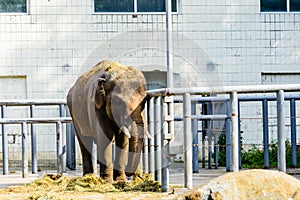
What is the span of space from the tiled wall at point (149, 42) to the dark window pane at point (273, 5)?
7.5 inches

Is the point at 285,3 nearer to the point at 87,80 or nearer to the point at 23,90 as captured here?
the point at 23,90

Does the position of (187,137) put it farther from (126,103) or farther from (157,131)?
(126,103)

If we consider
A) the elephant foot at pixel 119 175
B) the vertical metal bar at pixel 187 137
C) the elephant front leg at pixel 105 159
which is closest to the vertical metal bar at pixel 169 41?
the elephant front leg at pixel 105 159

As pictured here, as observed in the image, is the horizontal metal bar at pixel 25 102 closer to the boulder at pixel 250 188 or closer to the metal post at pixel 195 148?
the metal post at pixel 195 148

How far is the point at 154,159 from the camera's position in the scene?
10141 mm

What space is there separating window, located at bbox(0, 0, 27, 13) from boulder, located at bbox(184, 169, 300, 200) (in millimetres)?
13338

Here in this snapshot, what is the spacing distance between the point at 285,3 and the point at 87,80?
29.0ft

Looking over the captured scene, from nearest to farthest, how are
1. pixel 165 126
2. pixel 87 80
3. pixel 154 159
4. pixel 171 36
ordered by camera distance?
pixel 165 126 → pixel 154 159 → pixel 87 80 → pixel 171 36

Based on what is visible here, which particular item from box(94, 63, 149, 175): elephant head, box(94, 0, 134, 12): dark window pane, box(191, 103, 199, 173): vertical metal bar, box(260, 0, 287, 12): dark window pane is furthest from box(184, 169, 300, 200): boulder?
box(260, 0, 287, 12): dark window pane

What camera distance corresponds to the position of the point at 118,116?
1116 cm

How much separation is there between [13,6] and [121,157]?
29.8 ft

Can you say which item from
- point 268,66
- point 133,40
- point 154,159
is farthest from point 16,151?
point 154,159

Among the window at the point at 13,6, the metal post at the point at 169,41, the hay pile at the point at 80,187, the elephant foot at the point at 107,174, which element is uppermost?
the window at the point at 13,6

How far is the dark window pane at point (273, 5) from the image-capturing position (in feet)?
65.0
